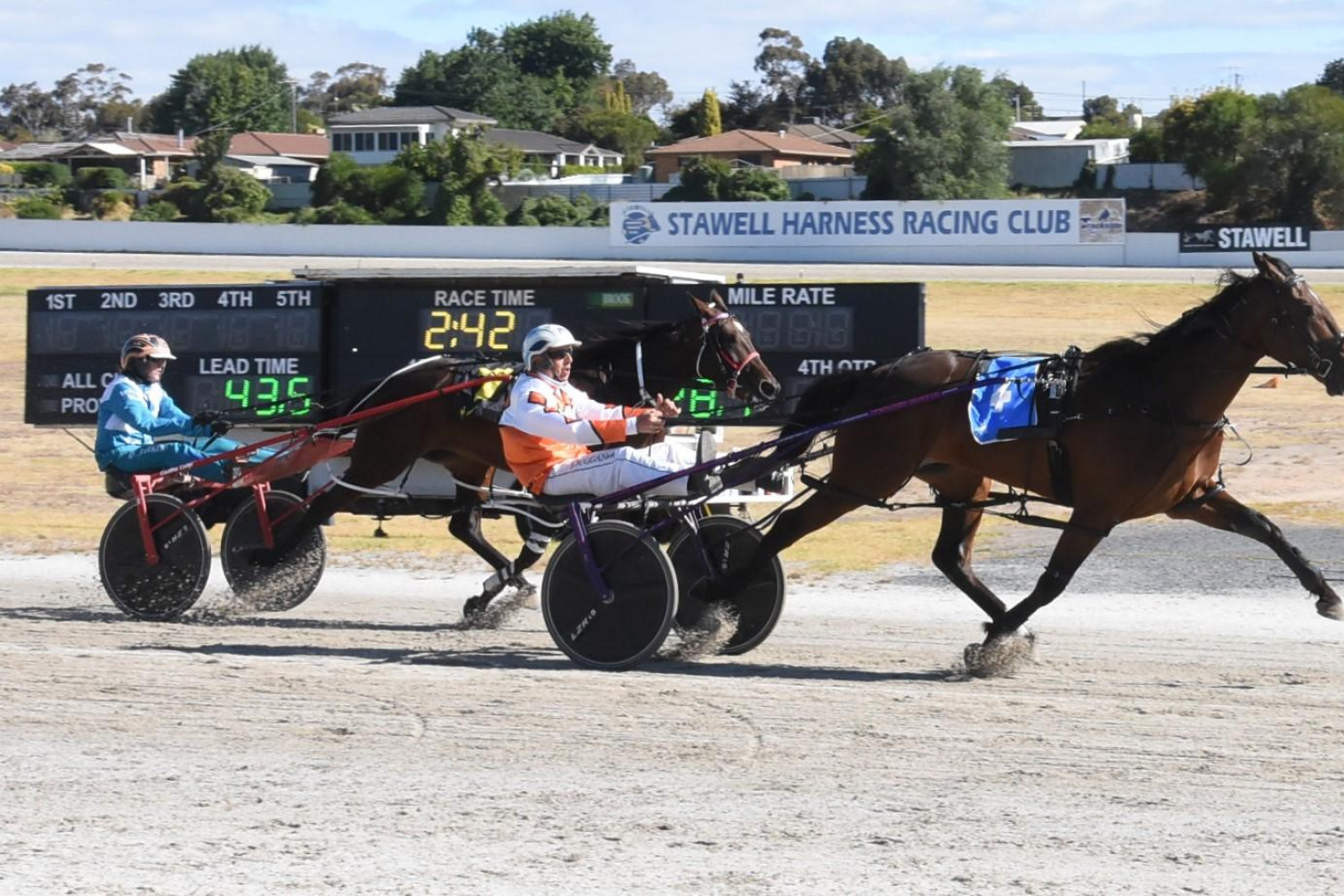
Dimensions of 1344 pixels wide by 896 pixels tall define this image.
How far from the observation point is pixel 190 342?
43.4ft

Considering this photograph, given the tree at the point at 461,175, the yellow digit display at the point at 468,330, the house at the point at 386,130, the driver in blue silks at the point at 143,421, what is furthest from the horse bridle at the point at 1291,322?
the house at the point at 386,130

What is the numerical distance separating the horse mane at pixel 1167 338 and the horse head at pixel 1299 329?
148 millimetres

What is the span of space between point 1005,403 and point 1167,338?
29.7 inches

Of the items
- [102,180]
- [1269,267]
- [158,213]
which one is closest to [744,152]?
[102,180]

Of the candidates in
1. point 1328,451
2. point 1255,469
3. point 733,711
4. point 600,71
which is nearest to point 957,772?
point 733,711

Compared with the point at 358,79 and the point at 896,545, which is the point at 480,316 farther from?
the point at 358,79

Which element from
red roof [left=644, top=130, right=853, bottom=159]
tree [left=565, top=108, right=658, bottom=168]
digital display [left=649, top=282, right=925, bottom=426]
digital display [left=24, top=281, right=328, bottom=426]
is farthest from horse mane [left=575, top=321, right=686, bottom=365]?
tree [left=565, top=108, right=658, bottom=168]

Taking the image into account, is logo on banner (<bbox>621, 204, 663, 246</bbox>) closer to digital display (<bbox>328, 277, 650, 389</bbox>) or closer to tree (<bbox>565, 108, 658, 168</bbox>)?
digital display (<bbox>328, 277, 650, 389</bbox>)

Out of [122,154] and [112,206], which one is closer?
[112,206]

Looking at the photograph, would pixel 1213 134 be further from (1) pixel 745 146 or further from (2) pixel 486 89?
(2) pixel 486 89

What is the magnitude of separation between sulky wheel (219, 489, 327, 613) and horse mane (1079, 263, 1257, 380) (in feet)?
14.7

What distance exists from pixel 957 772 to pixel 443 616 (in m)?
4.72

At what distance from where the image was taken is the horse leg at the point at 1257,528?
7973 millimetres

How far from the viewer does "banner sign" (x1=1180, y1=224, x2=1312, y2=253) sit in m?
39.7
